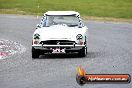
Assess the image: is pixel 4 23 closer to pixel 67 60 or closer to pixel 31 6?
pixel 31 6

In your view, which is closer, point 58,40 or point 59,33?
point 58,40

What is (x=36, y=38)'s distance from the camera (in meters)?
17.1

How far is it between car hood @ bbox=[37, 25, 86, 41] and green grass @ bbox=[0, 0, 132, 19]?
86.5 ft

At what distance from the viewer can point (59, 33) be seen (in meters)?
17.0

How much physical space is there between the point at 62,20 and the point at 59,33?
57.6 inches

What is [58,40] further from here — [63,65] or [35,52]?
[63,65]

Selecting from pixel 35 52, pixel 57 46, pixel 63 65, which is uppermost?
pixel 57 46

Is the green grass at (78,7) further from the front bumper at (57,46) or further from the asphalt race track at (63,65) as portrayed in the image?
the front bumper at (57,46)

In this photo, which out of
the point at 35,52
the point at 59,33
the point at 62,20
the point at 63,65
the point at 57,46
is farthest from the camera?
the point at 62,20

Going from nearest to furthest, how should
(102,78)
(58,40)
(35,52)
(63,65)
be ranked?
(102,78) < (63,65) < (58,40) < (35,52)

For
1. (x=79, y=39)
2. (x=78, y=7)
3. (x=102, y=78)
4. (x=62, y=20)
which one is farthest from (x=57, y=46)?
(x=78, y=7)

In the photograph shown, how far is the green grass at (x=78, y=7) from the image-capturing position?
47.4 meters

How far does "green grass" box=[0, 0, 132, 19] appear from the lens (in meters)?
47.4

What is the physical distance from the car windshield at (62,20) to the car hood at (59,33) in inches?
25.5
